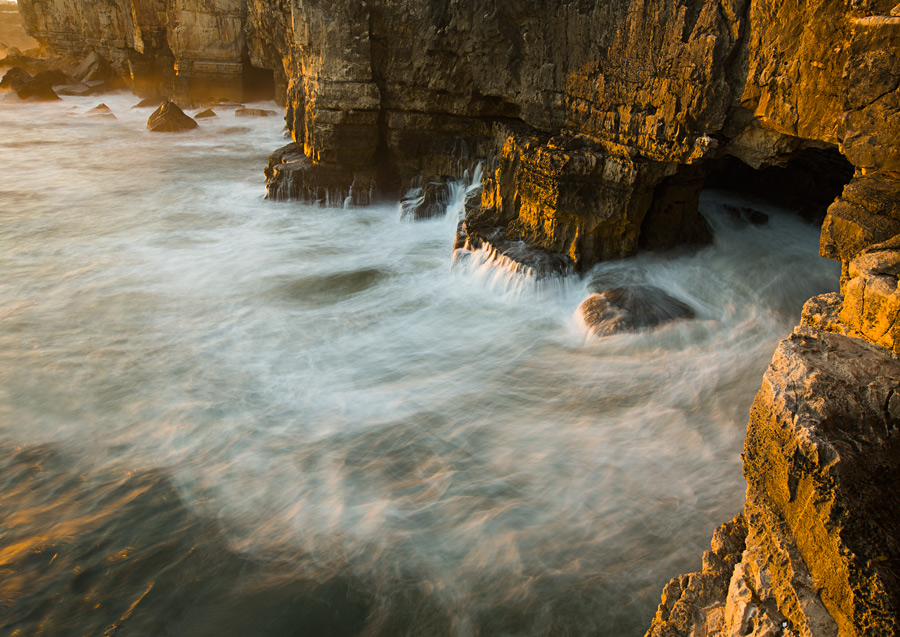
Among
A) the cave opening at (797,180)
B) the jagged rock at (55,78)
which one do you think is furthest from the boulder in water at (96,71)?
the cave opening at (797,180)

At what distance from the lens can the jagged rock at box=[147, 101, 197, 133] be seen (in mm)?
15711

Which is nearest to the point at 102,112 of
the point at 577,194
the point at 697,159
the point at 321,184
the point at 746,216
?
the point at 321,184

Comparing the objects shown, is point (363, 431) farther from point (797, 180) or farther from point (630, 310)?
point (797, 180)

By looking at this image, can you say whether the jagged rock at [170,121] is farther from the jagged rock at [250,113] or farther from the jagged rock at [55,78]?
the jagged rock at [55,78]

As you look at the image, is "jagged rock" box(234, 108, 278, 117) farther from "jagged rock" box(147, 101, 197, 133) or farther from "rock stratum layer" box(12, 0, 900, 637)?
"rock stratum layer" box(12, 0, 900, 637)

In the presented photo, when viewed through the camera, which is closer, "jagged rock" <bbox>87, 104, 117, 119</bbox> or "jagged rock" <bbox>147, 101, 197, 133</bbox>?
"jagged rock" <bbox>147, 101, 197, 133</bbox>

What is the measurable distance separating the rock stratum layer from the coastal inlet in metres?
0.90

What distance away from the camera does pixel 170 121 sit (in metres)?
15.7

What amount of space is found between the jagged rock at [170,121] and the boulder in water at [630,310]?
46.1ft

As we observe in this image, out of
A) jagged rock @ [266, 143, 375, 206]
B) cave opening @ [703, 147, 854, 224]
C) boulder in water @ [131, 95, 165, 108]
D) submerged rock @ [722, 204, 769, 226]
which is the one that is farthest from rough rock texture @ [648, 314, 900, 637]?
boulder in water @ [131, 95, 165, 108]

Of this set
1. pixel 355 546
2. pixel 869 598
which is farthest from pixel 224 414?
pixel 869 598

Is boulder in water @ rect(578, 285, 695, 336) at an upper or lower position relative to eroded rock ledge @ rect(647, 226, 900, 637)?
lower

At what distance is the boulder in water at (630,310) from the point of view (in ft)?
18.0

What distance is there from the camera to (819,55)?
12.7 ft
